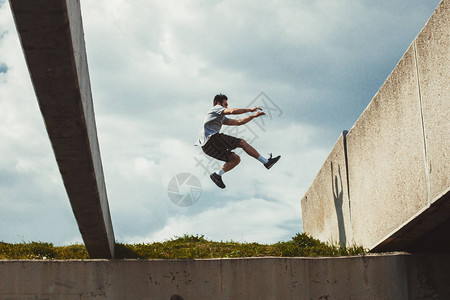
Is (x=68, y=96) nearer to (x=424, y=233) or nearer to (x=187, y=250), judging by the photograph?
(x=187, y=250)

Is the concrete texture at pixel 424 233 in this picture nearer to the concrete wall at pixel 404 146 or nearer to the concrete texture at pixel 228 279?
the concrete wall at pixel 404 146

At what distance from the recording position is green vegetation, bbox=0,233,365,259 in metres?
8.22

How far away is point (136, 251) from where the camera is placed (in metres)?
8.25

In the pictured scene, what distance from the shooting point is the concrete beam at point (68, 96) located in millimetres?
4320

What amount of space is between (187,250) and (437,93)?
15.8 ft

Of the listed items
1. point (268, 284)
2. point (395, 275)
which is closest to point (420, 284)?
point (395, 275)

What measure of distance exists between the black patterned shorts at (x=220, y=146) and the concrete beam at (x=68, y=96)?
2.28 metres

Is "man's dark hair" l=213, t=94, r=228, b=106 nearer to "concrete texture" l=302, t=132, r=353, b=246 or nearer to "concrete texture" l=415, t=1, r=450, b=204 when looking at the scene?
"concrete texture" l=302, t=132, r=353, b=246

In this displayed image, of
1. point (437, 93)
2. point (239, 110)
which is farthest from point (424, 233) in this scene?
point (239, 110)

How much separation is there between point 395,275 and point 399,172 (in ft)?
5.28

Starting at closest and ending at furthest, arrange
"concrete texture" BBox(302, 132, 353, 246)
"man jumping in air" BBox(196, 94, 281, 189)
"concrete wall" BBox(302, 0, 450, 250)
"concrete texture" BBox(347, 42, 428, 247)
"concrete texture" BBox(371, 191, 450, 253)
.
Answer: "concrete wall" BBox(302, 0, 450, 250) → "concrete texture" BBox(371, 191, 450, 253) → "concrete texture" BBox(347, 42, 428, 247) → "man jumping in air" BBox(196, 94, 281, 189) → "concrete texture" BBox(302, 132, 353, 246)

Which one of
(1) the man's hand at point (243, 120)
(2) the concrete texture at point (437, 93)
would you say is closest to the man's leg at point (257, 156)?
(1) the man's hand at point (243, 120)

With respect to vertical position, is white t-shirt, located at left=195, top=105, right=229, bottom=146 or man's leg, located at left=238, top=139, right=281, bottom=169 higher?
white t-shirt, located at left=195, top=105, right=229, bottom=146

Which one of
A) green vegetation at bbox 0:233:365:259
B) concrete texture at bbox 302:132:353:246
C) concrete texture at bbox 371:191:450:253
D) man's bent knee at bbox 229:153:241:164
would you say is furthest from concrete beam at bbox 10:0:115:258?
concrete texture at bbox 302:132:353:246
